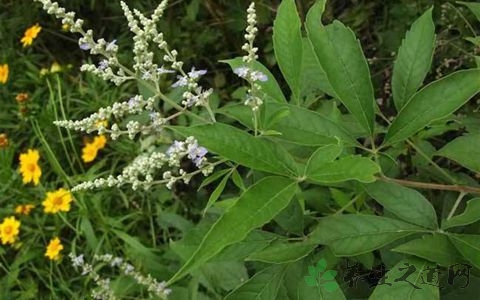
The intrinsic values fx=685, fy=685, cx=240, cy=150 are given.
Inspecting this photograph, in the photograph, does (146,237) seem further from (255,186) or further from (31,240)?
(255,186)

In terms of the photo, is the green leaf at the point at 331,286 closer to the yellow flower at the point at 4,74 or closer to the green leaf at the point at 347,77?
the green leaf at the point at 347,77

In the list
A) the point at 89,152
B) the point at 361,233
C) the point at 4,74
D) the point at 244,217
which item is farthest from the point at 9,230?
the point at 244,217

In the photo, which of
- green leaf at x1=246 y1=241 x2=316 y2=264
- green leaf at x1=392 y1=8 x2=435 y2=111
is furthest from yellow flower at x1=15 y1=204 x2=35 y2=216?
green leaf at x1=392 y1=8 x2=435 y2=111

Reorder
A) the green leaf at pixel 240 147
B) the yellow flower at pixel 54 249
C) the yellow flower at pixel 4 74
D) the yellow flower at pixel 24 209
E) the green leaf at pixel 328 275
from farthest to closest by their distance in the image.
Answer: the yellow flower at pixel 4 74 < the yellow flower at pixel 24 209 < the yellow flower at pixel 54 249 < the green leaf at pixel 328 275 < the green leaf at pixel 240 147

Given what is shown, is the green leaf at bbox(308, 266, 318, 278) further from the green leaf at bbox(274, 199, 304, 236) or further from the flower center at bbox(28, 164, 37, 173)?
the flower center at bbox(28, 164, 37, 173)

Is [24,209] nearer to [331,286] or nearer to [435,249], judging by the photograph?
[331,286]

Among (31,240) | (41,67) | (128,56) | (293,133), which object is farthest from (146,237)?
(293,133)

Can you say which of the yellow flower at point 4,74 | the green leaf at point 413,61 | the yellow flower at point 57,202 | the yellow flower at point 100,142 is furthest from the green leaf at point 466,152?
the yellow flower at point 4,74
